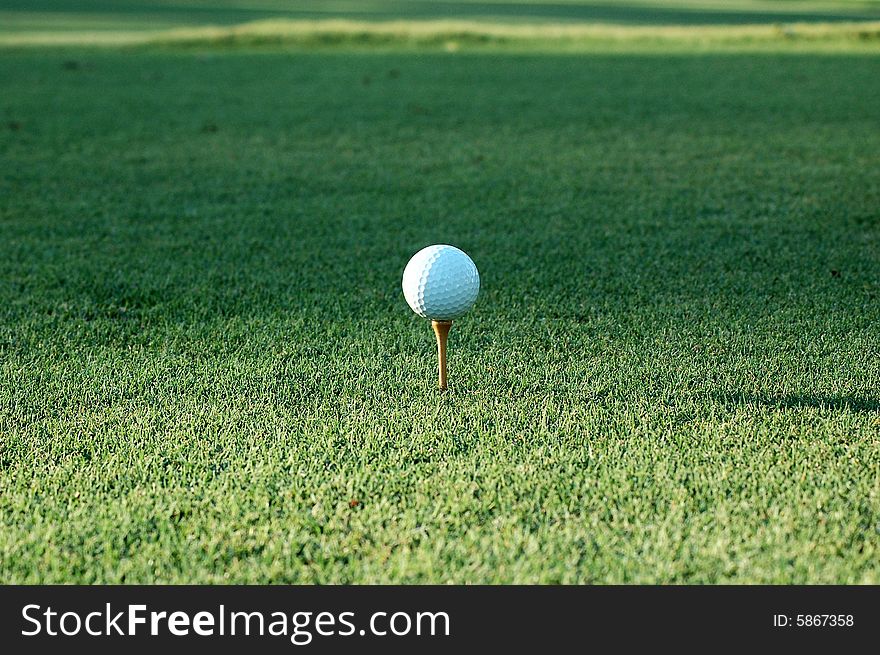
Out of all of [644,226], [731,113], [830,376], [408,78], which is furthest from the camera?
[408,78]

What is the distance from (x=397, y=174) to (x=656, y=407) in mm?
3948

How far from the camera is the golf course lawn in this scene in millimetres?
2285

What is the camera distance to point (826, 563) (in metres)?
2.17

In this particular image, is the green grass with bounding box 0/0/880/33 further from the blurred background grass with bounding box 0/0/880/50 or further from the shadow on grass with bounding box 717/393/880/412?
the shadow on grass with bounding box 717/393/880/412

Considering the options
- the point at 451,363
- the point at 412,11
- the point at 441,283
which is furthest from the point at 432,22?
the point at 441,283

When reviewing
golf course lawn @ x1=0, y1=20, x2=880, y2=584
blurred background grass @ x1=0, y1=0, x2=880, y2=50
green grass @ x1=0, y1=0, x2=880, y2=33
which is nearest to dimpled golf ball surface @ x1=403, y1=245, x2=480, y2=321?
golf course lawn @ x1=0, y1=20, x2=880, y2=584

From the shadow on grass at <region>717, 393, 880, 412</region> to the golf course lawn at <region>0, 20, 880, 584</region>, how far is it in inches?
0.5

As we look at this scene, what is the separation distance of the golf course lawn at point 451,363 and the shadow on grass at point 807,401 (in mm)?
12

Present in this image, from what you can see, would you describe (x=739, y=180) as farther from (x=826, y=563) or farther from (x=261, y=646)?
(x=261, y=646)

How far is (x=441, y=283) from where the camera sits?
294 cm

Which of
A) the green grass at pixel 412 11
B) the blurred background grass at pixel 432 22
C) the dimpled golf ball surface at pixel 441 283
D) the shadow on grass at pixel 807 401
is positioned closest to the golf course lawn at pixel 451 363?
the shadow on grass at pixel 807 401

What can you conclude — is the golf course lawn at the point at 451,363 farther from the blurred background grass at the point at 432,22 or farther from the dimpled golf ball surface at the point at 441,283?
the blurred background grass at the point at 432,22

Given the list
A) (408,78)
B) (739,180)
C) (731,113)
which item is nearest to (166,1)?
(408,78)

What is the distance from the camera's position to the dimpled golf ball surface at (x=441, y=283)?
2945 mm
